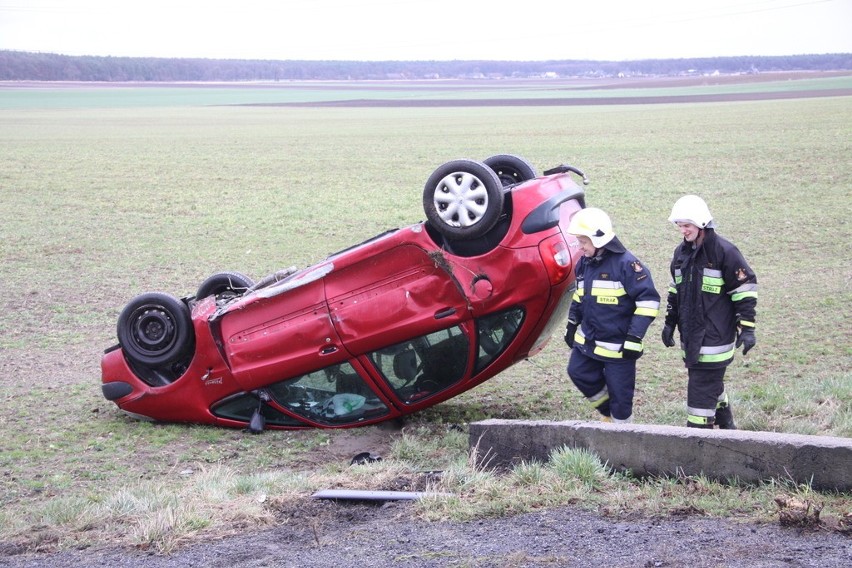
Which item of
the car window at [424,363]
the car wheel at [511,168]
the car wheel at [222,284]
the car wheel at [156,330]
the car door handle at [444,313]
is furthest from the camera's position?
the car wheel at [222,284]

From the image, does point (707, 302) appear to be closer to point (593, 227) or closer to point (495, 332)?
point (593, 227)

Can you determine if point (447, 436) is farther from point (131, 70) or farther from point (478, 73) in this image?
point (478, 73)

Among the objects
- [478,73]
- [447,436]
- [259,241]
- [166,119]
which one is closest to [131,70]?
[478,73]

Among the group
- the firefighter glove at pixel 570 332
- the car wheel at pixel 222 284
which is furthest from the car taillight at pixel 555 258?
the car wheel at pixel 222 284

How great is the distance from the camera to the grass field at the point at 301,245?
24.3 ft

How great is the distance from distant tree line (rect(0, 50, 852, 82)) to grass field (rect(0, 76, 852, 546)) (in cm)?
11751

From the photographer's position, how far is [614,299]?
650 cm

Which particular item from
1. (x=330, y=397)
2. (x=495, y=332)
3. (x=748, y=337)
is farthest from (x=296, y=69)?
(x=748, y=337)

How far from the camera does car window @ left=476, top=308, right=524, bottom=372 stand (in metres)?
7.14

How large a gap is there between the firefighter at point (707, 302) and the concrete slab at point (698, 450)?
110 centimetres

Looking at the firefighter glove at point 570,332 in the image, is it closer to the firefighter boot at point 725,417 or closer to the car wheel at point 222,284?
the firefighter boot at point 725,417

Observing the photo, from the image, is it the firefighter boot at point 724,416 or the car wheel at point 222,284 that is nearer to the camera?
the firefighter boot at point 724,416

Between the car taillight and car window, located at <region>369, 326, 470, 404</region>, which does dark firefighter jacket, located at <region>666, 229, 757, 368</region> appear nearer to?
the car taillight

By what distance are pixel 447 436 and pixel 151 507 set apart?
258cm
